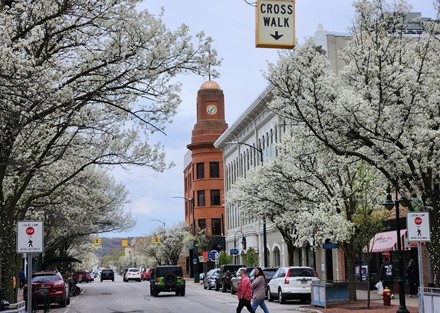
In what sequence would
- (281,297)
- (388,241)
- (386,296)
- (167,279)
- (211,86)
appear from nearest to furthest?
(386,296) < (281,297) < (388,241) < (167,279) < (211,86)

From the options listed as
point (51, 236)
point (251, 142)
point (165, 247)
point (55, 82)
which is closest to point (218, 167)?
point (165, 247)

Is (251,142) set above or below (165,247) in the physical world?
above

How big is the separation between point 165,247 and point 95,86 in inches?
3389

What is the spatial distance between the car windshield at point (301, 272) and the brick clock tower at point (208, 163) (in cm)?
5924

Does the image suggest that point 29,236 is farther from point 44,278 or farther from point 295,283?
point 44,278

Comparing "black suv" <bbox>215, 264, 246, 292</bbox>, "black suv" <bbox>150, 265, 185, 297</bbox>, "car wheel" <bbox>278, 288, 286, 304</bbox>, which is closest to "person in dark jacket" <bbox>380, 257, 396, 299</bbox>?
"car wheel" <bbox>278, 288, 286, 304</bbox>

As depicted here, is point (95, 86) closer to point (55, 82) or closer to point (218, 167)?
point (55, 82)

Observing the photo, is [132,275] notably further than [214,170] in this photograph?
No

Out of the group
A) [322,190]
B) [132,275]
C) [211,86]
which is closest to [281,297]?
[322,190]

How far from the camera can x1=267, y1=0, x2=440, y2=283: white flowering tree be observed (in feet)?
62.3

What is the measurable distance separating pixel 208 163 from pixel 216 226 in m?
8.38

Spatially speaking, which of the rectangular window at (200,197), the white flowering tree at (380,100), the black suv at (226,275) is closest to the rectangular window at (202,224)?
the rectangular window at (200,197)

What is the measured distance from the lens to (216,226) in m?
93.3

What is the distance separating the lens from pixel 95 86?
748 inches
